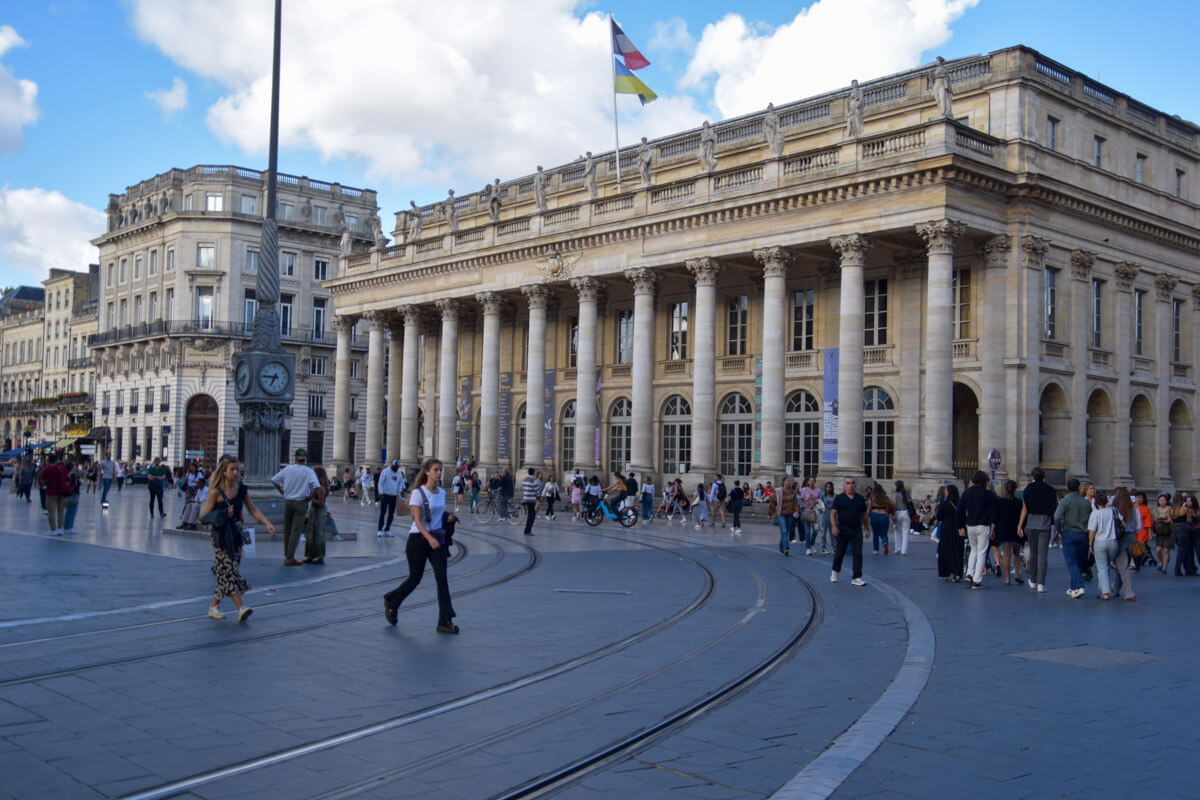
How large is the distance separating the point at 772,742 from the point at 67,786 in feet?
13.2

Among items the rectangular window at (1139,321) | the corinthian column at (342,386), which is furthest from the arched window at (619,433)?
the rectangular window at (1139,321)

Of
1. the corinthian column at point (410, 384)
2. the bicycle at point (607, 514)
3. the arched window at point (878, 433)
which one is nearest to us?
the bicycle at point (607, 514)

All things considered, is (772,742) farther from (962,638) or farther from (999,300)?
(999,300)

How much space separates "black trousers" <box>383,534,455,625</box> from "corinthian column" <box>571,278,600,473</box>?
108ft

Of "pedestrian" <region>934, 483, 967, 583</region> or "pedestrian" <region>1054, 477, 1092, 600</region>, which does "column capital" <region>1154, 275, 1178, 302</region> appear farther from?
"pedestrian" <region>1054, 477, 1092, 600</region>

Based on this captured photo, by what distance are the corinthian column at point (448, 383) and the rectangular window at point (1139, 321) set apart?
1132 inches

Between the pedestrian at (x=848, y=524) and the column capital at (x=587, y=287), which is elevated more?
the column capital at (x=587, y=287)

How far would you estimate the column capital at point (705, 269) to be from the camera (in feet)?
129

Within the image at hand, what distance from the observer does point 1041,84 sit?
36.0 meters

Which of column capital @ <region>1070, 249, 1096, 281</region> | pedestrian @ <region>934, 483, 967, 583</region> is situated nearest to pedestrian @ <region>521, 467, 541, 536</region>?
pedestrian @ <region>934, 483, 967, 583</region>

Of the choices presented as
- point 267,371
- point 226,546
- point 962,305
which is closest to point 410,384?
point 962,305

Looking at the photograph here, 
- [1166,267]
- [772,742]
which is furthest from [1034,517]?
[1166,267]

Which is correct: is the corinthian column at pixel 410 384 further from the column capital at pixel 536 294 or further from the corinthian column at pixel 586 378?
the corinthian column at pixel 586 378

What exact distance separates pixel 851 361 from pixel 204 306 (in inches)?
2027
